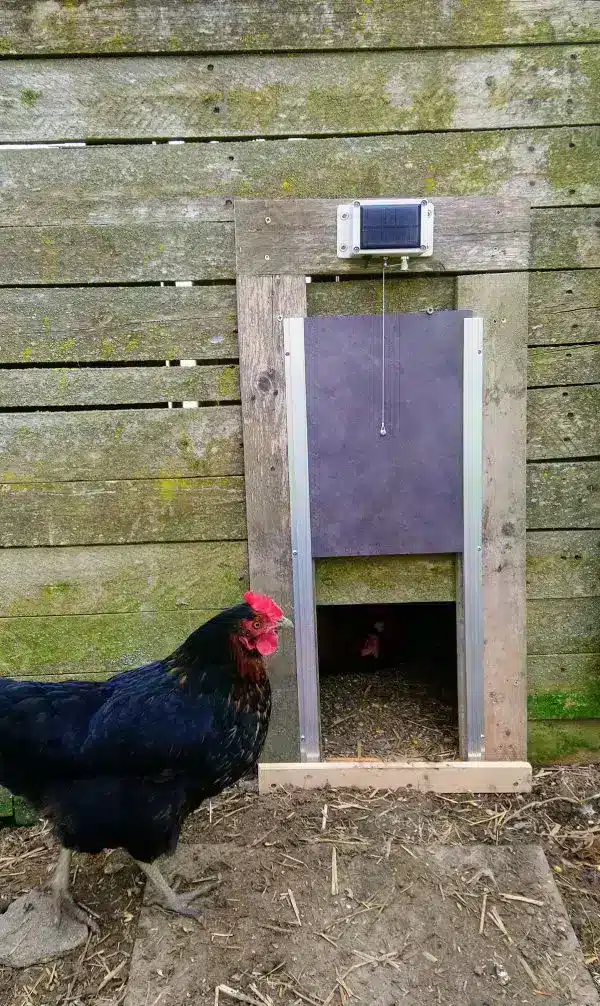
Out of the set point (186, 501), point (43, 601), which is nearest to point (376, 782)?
point (186, 501)

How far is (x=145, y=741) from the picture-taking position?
5.82 feet

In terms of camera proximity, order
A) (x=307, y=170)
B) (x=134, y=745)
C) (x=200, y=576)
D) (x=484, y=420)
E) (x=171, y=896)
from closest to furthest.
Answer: (x=134, y=745), (x=171, y=896), (x=307, y=170), (x=484, y=420), (x=200, y=576)

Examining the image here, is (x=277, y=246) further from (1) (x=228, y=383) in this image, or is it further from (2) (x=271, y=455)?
(2) (x=271, y=455)

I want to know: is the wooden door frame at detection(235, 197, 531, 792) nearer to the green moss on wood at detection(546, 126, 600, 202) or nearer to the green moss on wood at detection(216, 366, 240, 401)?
the green moss on wood at detection(216, 366, 240, 401)

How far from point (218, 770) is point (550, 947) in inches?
44.1

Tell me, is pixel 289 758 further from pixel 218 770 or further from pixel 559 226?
pixel 559 226

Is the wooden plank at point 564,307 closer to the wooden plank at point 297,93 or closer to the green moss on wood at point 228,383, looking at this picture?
the wooden plank at point 297,93

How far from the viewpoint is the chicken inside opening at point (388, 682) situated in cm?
265

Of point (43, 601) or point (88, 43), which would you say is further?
point (43, 601)

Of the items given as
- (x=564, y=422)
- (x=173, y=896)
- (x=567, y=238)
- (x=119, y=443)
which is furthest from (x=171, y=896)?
(x=567, y=238)

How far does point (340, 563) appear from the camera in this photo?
2395 mm

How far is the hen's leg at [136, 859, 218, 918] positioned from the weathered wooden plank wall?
775 mm

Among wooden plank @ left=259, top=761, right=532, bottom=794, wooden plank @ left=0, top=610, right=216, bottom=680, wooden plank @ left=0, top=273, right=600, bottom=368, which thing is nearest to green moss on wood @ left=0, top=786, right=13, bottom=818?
wooden plank @ left=0, top=610, right=216, bottom=680

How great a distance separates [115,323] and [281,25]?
122cm
